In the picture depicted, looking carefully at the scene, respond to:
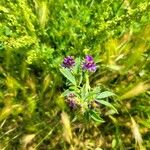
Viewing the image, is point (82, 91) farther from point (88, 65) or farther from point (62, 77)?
point (62, 77)

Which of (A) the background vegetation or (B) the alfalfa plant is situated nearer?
(B) the alfalfa plant

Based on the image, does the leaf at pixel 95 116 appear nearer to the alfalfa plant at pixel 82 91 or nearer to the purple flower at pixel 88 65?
the alfalfa plant at pixel 82 91

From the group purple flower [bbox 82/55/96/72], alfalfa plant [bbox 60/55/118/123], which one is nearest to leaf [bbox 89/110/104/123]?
alfalfa plant [bbox 60/55/118/123]

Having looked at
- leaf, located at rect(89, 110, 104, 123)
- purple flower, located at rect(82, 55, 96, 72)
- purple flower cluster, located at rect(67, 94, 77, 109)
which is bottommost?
leaf, located at rect(89, 110, 104, 123)

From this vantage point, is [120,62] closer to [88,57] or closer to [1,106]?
[88,57]

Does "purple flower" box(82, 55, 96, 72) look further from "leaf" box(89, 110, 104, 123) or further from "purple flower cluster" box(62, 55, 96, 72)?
"leaf" box(89, 110, 104, 123)

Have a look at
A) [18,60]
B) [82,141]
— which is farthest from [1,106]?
[82,141]

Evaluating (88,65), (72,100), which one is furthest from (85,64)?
(72,100)

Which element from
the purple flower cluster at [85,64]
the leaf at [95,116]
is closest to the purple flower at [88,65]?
the purple flower cluster at [85,64]
